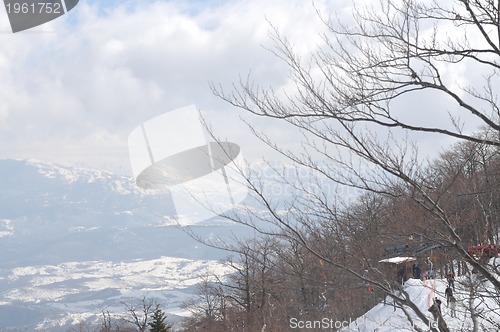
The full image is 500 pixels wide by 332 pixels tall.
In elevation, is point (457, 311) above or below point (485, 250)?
below

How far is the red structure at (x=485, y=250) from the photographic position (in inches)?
206

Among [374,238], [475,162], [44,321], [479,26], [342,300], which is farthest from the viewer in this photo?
[44,321]

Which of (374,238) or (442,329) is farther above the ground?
(374,238)

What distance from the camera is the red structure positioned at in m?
5.22

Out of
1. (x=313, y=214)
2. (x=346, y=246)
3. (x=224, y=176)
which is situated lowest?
(x=346, y=246)

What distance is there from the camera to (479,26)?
4.44 meters

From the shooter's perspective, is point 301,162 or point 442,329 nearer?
point 301,162

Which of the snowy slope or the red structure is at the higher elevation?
the red structure

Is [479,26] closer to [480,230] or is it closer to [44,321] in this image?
[480,230]

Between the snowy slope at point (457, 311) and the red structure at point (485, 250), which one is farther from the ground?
the red structure at point (485, 250)

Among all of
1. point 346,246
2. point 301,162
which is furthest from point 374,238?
point 301,162

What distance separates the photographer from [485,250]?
560 centimetres

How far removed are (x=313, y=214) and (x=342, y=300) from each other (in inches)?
132

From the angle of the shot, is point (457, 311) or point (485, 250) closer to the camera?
point (485, 250)
